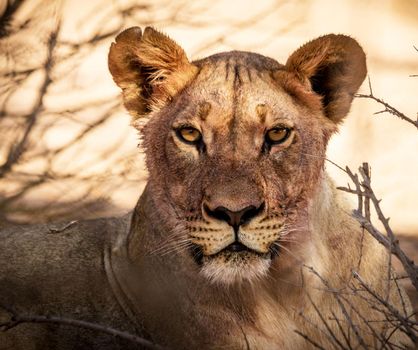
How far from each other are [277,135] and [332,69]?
294 mm

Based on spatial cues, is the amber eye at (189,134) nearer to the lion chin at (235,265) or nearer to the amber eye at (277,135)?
the amber eye at (277,135)

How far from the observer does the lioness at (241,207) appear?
7.09 feet

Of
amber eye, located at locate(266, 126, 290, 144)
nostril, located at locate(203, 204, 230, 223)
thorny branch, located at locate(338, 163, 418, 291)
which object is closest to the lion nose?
nostril, located at locate(203, 204, 230, 223)

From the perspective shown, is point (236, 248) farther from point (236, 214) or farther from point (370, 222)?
point (370, 222)

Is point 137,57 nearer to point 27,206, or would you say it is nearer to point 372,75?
point 27,206

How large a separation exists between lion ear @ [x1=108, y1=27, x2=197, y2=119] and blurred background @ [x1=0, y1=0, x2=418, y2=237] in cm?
198

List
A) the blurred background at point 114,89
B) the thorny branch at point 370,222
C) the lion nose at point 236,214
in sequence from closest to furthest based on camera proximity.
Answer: the thorny branch at point 370,222 → the lion nose at point 236,214 → the blurred background at point 114,89

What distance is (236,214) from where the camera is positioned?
2062 millimetres

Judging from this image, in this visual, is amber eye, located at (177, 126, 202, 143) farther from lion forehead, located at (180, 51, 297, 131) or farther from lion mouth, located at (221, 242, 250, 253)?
lion mouth, located at (221, 242, 250, 253)

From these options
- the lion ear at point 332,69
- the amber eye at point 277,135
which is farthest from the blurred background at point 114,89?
the amber eye at point 277,135

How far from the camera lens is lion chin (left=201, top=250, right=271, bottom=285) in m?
2.12

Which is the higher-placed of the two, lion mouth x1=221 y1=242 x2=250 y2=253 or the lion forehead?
the lion forehead

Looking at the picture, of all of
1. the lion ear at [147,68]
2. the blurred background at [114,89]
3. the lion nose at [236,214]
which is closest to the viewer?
the lion nose at [236,214]

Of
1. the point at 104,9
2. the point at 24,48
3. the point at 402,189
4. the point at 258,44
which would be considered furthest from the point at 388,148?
the point at 24,48
